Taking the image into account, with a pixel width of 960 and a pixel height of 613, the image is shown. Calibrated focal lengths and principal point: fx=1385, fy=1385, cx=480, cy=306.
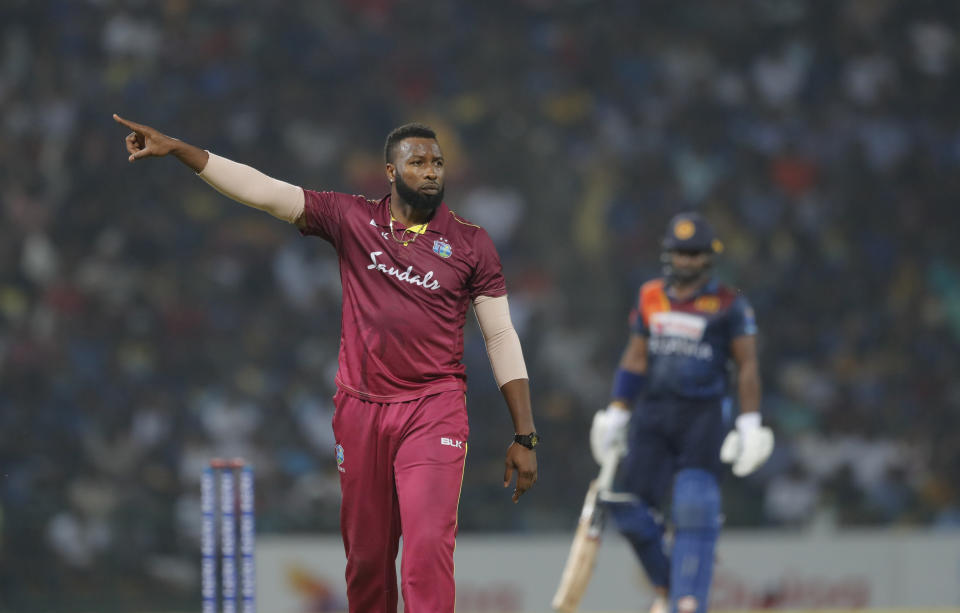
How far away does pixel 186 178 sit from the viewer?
14312mm

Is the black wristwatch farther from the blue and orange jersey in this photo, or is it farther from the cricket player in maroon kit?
the blue and orange jersey

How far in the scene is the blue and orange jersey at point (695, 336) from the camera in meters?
7.70

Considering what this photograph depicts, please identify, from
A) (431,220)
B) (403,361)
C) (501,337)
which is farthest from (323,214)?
(501,337)

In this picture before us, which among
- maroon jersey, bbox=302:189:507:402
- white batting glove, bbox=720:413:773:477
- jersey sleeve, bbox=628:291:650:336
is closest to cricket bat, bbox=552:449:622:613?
white batting glove, bbox=720:413:773:477

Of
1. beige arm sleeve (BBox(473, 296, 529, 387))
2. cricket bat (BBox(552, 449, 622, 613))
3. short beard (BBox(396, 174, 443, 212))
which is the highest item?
short beard (BBox(396, 174, 443, 212))

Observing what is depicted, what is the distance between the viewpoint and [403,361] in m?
5.43

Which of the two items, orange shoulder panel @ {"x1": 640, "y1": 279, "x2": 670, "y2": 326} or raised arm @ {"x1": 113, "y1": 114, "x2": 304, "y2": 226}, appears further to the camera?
orange shoulder panel @ {"x1": 640, "y1": 279, "x2": 670, "y2": 326}

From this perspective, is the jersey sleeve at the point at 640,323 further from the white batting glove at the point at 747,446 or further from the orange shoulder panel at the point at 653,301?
the white batting glove at the point at 747,446

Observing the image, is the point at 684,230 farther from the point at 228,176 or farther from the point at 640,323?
the point at 228,176

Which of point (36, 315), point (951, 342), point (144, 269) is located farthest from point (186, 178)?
point (951, 342)

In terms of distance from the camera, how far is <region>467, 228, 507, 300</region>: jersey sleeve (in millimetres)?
5598

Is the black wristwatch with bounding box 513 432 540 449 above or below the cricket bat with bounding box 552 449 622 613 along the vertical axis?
above

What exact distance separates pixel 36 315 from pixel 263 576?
3.77 m

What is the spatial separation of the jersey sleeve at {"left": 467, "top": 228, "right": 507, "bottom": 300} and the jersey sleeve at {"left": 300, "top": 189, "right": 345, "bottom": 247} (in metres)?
0.57
